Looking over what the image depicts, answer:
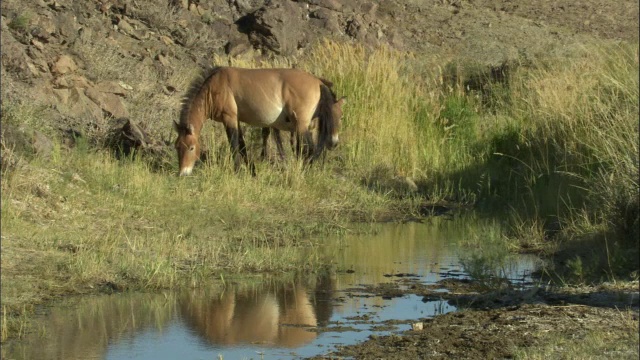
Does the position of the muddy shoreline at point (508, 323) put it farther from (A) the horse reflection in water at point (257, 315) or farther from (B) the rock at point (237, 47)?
(B) the rock at point (237, 47)

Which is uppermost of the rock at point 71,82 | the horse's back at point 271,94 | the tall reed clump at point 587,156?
the rock at point 71,82

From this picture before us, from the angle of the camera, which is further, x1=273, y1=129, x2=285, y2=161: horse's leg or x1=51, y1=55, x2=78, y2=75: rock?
x1=51, y1=55, x2=78, y2=75: rock

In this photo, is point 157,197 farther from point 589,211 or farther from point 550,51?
point 550,51

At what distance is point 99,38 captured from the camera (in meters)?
20.9

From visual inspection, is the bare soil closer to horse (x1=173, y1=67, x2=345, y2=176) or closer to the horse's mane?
the horse's mane

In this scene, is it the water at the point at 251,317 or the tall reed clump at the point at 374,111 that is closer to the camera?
the water at the point at 251,317

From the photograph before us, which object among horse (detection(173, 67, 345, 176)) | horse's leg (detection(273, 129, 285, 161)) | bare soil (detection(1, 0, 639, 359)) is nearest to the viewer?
bare soil (detection(1, 0, 639, 359))

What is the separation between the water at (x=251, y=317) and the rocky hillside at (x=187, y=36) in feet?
21.1

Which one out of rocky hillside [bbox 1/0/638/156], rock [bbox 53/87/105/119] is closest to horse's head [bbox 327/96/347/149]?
rocky hillside [bbox 1/0/638/156]

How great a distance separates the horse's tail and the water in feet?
14.6

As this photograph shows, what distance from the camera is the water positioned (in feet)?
25.7

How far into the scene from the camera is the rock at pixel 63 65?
683 inches

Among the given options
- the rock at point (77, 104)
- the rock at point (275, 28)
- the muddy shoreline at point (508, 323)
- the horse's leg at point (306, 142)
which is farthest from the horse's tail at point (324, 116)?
the rock at point (275, 28)

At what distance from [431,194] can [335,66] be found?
3.31 meters
